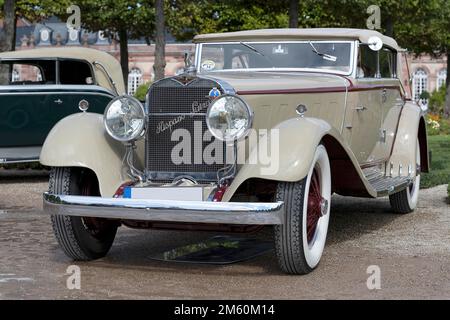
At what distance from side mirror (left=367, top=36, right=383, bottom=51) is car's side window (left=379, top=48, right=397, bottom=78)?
299 millimetres

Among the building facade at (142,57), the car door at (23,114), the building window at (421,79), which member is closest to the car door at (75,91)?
the car door at (23,114)

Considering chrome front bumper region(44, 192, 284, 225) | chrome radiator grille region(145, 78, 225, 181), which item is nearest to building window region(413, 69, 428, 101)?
chrome radiator grille region(145, 78, 225, 181)

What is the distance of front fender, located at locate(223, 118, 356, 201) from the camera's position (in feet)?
17.9

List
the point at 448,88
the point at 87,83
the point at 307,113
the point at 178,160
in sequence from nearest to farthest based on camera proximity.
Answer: the point at 178,160, the point at 307,113, the point at 87,83, the point at 448,88

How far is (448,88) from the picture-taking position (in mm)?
31859

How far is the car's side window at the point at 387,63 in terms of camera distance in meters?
8.34

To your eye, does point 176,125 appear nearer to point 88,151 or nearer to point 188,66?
point 88,151

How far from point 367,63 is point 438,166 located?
5.69 meters

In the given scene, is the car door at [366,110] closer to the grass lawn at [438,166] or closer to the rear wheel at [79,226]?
the rear wheel at [79,226]

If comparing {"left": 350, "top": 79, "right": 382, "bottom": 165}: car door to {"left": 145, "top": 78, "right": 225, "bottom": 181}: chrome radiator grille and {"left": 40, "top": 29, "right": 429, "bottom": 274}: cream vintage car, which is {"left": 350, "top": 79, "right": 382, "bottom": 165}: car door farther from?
{"left": 145, "top": 78, "right": 225, "bottom": 181}: chrome radiator grille

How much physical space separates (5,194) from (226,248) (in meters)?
4.62

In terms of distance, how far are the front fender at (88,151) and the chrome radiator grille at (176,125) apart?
0.89 feet
